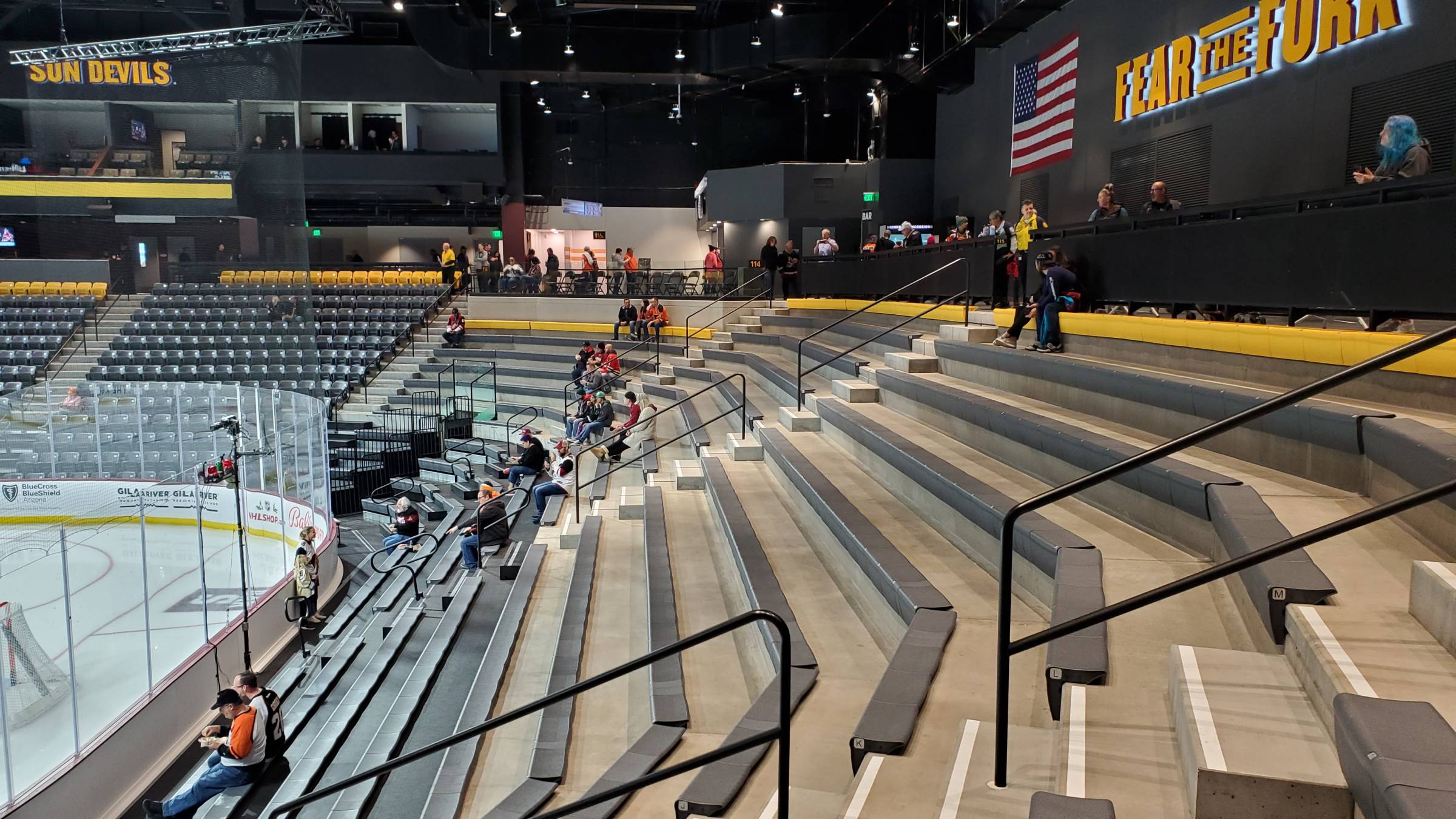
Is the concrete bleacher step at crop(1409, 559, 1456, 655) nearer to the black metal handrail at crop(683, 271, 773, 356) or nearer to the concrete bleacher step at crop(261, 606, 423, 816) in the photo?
the concrete bleacher step at crop(261, 606, 423, 816)

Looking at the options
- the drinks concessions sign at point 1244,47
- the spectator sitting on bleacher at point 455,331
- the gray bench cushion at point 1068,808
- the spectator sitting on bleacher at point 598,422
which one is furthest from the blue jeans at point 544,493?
the spectator sitting on bleacher at point 455,331

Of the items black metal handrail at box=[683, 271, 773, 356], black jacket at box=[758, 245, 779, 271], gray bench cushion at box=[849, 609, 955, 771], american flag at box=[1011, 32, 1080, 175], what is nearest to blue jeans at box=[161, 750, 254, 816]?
gray bench cushion at box=[849, 609, 955, 771]

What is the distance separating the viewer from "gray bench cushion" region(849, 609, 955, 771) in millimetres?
3068

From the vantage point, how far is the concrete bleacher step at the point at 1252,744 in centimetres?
205

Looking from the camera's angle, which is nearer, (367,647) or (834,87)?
(367,647)

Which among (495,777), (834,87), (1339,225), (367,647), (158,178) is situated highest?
(834,87)

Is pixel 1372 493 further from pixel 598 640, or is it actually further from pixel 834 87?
pixel 834 87

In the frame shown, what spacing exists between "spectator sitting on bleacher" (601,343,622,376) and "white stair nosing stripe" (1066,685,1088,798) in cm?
1391

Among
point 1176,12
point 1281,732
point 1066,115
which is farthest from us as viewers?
point 1066,115

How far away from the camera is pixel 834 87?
2455 centimetres

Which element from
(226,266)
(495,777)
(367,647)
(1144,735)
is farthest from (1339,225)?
(226,266)

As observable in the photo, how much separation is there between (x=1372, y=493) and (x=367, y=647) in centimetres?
819

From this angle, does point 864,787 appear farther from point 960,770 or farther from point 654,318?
point 654,318

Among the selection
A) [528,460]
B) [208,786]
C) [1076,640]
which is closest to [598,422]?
[528,460]
